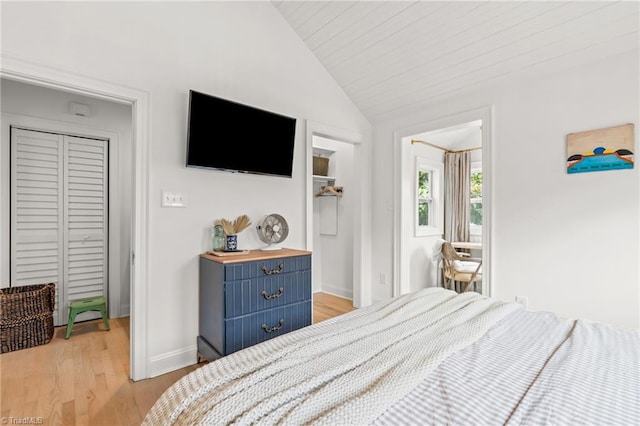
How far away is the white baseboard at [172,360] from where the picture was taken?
88.9 inches

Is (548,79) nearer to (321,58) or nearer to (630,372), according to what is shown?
(321,58)

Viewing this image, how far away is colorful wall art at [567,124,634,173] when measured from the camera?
7.06 feet

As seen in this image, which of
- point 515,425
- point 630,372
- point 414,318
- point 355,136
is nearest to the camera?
point 515,425

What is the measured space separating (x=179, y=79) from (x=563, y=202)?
122 inches

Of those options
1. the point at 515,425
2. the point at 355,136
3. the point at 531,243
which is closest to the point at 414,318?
the point at 515,425

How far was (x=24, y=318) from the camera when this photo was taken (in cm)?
266

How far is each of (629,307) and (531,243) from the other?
0.70m

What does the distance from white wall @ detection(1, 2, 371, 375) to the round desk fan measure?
0.09m

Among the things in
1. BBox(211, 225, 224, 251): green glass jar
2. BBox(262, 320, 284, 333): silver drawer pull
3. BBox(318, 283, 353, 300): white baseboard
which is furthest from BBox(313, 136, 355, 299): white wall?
BBox(211, 225, 224, 251): green glass jar

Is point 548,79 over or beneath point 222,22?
beneath

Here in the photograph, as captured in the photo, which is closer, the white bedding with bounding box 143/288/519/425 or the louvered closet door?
the white bedding with bounding box 143/288/519/425

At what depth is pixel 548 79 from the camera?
2498mm

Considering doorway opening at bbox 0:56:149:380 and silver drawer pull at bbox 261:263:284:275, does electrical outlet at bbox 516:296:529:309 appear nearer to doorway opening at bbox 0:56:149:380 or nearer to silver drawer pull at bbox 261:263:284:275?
silver drawer pull at bbox 261:263:284:275

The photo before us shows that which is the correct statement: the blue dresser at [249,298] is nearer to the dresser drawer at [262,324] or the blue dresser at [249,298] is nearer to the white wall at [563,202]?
the dresser drawer at [262,324]
